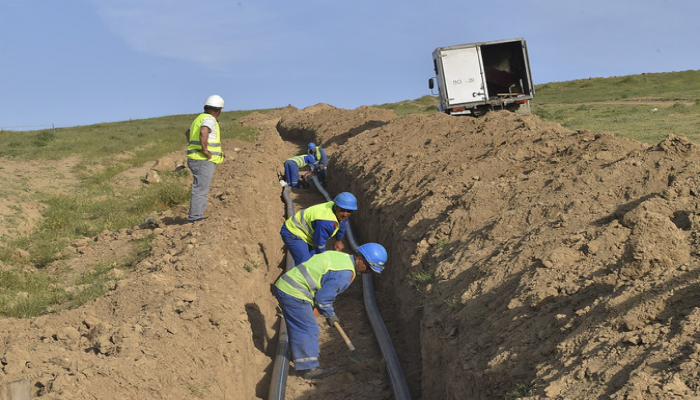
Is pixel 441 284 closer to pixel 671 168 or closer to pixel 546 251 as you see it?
pixel 546 251

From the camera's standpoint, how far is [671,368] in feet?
12.4

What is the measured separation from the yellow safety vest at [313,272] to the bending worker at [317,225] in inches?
47.3

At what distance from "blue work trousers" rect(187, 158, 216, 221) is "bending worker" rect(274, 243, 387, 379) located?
3.09m

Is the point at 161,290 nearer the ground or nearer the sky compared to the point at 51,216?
nearer the ground

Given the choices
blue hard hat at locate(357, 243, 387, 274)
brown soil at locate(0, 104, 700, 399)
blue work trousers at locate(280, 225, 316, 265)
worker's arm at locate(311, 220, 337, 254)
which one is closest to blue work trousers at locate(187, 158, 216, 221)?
brown soil at locate(0, 104, 700, 399)

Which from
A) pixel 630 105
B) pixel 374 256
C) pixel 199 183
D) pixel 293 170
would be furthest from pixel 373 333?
pixel 630 105

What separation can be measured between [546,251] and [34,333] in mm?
4889

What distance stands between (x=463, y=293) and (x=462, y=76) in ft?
47.0

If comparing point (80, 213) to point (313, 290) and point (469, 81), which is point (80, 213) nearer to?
point (313, 290)

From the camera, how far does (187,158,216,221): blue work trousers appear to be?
998 cm

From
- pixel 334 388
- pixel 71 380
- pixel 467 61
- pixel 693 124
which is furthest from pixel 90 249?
pixel 693 124

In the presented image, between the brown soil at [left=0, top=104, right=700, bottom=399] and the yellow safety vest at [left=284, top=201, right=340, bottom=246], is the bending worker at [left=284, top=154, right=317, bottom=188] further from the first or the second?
the yellow safety vest at [left=284, top=201, right=340, bottom=246]

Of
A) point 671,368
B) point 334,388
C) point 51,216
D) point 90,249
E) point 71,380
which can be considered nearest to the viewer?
point 671,368

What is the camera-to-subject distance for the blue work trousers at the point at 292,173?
16266 millimetres
